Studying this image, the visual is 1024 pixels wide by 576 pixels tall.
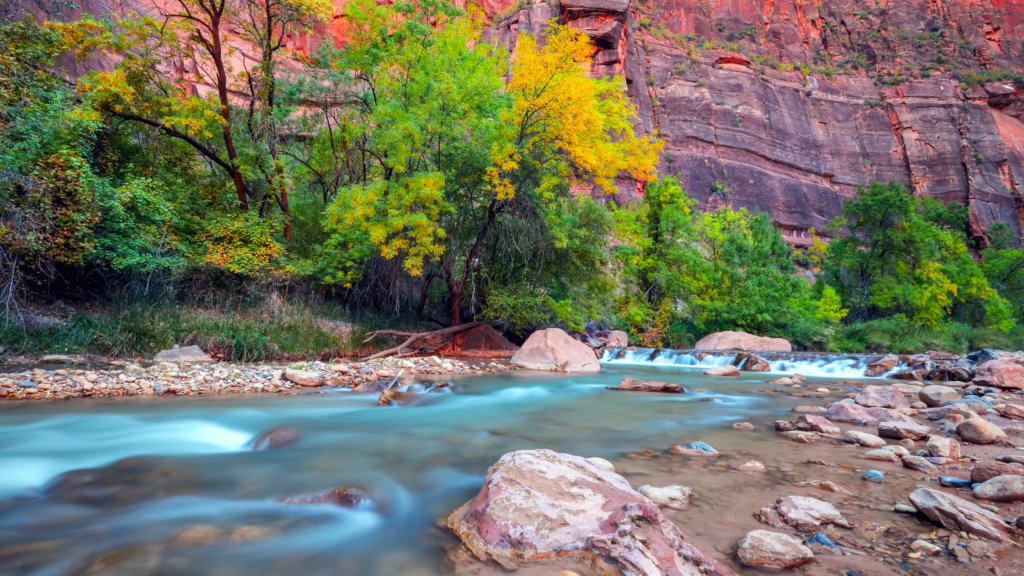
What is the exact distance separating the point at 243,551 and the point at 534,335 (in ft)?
33.4

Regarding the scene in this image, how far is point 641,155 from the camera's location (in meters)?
11.9

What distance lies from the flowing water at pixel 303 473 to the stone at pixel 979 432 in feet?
4.13

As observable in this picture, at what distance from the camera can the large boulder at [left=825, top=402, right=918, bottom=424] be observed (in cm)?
520

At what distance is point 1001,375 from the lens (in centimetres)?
864

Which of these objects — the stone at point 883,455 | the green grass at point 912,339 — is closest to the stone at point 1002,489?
the stone at point 883,455

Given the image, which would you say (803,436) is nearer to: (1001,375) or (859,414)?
(859,414)

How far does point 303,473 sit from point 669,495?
268 centimetres

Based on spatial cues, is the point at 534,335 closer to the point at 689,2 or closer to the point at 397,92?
the point at 397,92

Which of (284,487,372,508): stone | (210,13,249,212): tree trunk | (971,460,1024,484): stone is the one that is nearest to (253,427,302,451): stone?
(284,487,372,508): stone

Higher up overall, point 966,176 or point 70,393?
point 966,176

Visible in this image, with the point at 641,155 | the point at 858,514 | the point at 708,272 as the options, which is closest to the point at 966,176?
the point at 708,272

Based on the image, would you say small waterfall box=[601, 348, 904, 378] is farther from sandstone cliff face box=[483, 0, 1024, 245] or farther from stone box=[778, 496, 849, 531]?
sandstone cliff face box=[483, 0, 1024, 245]

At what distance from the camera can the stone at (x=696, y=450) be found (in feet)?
13.1

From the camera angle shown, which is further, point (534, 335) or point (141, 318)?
point (534, 335)
